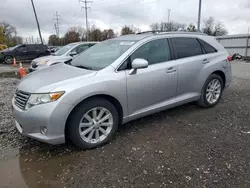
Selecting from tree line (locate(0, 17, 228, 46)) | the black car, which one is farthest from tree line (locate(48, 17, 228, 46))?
the black car

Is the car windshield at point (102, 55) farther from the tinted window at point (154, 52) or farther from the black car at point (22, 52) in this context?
the black car at point (22, 52)

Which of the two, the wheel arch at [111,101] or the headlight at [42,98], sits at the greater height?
the headlight at [42,98]

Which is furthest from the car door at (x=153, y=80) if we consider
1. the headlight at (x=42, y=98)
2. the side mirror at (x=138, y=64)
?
the headlight at (x=42, y=98)

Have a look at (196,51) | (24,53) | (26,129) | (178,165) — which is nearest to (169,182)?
(178,165)

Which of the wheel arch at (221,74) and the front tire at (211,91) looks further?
the wheel arch at (221,74)

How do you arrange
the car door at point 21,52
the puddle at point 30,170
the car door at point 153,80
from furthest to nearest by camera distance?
1. the car door at point 21,52
2. the car door at point 153,80
3. the puddle at point 30,170

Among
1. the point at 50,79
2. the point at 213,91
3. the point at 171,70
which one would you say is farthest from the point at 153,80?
the point at 213,91

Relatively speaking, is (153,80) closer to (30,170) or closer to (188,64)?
(188,64)

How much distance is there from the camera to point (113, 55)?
340 centimetres

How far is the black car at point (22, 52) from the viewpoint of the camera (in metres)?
16.8

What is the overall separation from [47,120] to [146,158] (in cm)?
139

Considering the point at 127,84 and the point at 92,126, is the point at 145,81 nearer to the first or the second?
the point at 127,84

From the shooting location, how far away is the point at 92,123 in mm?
2955

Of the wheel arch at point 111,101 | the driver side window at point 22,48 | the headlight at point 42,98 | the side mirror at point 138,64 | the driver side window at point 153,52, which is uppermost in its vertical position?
the driver side window at point 22,48
